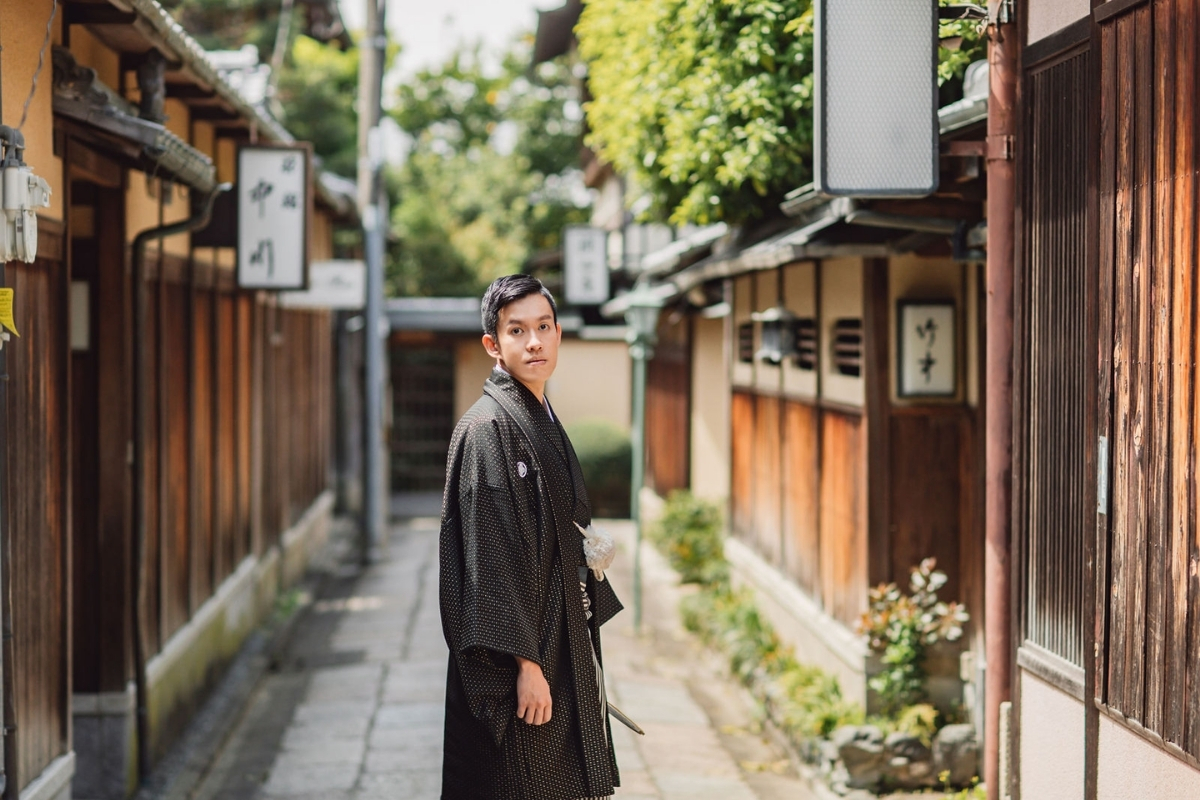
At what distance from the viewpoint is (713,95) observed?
30.8 ft

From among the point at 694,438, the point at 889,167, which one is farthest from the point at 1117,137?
the point at 694,438

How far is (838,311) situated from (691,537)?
23.4ft

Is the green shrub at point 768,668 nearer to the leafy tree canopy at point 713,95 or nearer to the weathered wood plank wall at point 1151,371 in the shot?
the leafy tree canopy at point 713,95

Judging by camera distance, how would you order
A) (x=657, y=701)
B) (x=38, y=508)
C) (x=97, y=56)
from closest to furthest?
(x=38, y=508) < (x=97, y=56) < (x=657, y=701)

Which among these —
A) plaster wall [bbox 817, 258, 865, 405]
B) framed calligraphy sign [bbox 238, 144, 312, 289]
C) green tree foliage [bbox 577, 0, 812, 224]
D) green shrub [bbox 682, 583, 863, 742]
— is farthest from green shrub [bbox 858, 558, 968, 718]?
framed calligraphy sign [bbox 238, 144, 312, 289]

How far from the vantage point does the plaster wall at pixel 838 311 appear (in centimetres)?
909

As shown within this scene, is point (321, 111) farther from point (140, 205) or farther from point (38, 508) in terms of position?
point (38, 508)

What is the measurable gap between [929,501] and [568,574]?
461cm

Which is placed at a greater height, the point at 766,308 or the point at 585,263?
the point at 585,263

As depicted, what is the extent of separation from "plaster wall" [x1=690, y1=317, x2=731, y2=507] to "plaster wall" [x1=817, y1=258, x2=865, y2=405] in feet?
21.3

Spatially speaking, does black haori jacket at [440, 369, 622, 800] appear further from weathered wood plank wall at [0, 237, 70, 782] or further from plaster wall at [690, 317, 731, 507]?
plaster wall at [690, 317, 731, 507]

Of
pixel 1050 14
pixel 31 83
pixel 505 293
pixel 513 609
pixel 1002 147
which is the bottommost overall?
pixel 513 609

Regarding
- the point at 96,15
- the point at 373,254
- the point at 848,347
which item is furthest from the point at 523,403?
the point at 373,254

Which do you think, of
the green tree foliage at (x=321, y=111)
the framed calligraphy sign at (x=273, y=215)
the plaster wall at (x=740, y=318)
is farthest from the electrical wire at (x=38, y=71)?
the green tree foliage at (x=321, y=111)
